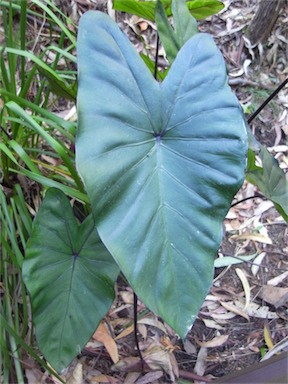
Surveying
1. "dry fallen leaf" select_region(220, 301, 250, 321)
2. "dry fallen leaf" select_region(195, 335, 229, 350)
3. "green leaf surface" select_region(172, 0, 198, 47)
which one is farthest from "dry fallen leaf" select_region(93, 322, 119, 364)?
"green leaf surface" select_region(172, 0, 198, 47)

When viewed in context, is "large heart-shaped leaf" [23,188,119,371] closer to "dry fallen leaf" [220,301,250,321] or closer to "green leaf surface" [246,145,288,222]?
"green leaf surface" [246,145,288,222]

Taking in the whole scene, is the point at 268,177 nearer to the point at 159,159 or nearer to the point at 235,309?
the point at 159,159

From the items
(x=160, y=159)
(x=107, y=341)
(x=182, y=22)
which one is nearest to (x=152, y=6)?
(x=182, y=22)

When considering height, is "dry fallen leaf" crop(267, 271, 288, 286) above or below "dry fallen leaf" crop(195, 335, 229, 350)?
above

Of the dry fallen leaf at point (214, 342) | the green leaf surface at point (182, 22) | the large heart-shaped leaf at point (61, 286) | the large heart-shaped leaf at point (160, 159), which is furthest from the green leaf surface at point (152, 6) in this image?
the dry fallen leaf at point (214, 342)

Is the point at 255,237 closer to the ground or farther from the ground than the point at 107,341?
farther from the ground
